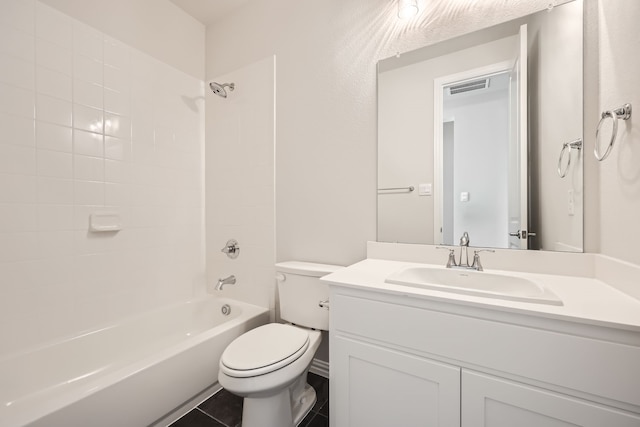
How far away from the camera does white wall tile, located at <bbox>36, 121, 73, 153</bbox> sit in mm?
1357

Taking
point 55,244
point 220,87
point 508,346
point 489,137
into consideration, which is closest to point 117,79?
point 220,87

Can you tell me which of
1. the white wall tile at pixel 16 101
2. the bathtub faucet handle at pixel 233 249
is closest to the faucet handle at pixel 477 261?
the bathtub faucet handle at pixel 233 249

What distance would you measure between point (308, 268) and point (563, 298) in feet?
3.56

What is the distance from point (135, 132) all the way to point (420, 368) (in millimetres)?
2074

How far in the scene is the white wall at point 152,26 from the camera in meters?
1.54

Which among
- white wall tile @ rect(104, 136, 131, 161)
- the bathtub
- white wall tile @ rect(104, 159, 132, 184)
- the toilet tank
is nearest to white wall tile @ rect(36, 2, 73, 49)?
white wall tile @ rect(104, 136, 131, 161)

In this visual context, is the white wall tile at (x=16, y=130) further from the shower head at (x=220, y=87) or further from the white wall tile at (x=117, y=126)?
the shower head at (x=220, y=87)

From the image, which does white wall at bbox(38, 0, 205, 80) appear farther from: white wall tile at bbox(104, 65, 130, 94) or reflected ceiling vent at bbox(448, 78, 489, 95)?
reflected ceiling vent at bbox(448, 78, 489, 95)

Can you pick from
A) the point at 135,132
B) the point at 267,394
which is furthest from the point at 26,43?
the point at 267,394

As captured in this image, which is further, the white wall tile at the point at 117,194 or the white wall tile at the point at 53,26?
the white wall tile at the point at 117,194

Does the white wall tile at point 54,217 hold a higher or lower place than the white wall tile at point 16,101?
lower

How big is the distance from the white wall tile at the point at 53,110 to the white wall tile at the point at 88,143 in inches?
2.9

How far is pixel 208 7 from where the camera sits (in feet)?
6.51

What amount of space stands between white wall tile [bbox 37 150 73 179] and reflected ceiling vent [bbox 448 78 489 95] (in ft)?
6.74
